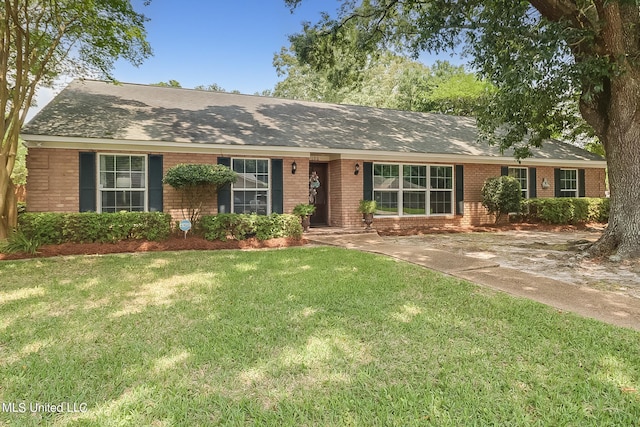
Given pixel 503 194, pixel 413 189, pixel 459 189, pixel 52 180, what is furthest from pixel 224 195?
pixel 503 194

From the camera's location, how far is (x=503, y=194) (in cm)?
1273

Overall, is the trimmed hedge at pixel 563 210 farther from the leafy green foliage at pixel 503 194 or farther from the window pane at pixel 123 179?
the window pane at pixel 123 179

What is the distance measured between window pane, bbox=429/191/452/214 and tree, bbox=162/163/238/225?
7.29 m

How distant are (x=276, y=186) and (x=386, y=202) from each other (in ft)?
13.0

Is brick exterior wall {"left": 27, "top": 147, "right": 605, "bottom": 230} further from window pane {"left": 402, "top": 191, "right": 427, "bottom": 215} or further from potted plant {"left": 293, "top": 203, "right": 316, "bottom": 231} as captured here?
potted plant {"left": 293, "top": 203, "right": 316, "bottom": 231}

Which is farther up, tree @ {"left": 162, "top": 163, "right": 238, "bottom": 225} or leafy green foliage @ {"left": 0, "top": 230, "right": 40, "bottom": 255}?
tree @ {"left": 162, "top": 163, "right": 238, "bottom": 225}

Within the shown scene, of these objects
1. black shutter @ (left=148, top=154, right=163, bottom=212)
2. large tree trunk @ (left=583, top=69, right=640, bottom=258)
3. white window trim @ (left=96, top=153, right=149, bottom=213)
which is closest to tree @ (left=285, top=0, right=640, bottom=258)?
large tree trunk @ (left=583, top=69, right=640, bottom=258)

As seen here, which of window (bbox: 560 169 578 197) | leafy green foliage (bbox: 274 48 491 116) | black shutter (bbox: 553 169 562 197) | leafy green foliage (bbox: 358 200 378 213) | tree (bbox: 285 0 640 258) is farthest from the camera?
leafy green foliage (bbox: 274 48 491 116)

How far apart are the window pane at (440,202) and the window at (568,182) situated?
5485mm

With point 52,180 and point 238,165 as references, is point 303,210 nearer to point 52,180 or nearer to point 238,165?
point 238,165

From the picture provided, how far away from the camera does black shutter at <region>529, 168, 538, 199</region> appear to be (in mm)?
14453

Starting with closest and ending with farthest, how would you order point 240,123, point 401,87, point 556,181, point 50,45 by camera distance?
point 50,45 → point 240,123 → point 556,181 → point 401,87

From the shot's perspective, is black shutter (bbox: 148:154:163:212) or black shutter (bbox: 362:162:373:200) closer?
black shutter (bbox: 148:154:163:212)

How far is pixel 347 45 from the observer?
12.1 metres
